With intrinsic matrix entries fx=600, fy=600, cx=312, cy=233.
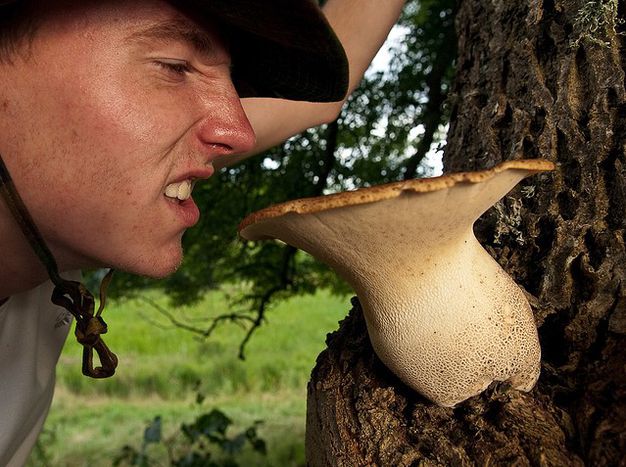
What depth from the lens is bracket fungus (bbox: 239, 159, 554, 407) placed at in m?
0.98

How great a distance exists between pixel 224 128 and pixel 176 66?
0.54 ft

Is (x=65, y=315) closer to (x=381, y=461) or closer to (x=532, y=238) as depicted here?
(x=381, y=461)

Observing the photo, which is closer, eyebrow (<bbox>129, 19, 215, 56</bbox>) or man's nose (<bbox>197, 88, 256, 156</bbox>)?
eyebrow (<bbox>129, 19, 215, 56</bbox>)

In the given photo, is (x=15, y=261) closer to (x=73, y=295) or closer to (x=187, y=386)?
(x=73, y=295)

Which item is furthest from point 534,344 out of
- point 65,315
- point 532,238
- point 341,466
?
point 65,315

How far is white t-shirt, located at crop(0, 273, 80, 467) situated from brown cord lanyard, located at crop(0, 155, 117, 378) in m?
0.54

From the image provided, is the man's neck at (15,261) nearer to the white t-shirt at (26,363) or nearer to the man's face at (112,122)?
the man's face at (112,122)

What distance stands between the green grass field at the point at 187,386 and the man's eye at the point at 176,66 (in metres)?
3.90

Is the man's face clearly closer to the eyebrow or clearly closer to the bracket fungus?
the eyebrow

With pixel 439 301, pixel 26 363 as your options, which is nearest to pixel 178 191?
pixel 439 301

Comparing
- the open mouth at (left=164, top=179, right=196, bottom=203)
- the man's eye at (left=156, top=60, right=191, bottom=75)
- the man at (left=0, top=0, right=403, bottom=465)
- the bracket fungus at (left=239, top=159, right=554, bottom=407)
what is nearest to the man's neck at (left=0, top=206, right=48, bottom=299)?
the man at (left=0, top=0, right=403, bottom=465)

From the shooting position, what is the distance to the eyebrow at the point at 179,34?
1.17m

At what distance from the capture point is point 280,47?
4.73ft

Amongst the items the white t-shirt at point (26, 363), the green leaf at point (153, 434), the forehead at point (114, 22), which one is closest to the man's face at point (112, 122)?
the forehead at point (114, 22)
